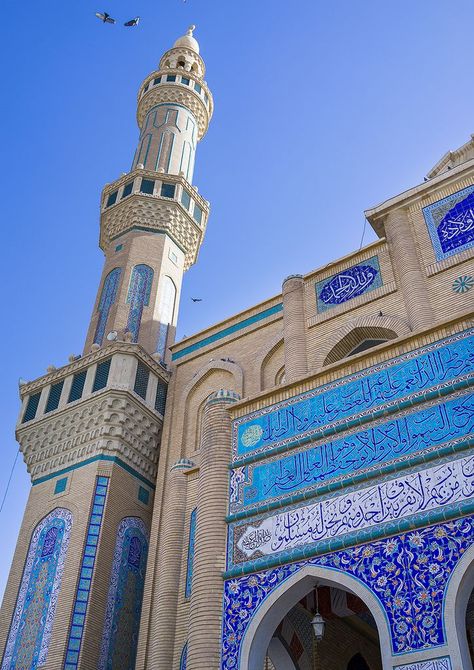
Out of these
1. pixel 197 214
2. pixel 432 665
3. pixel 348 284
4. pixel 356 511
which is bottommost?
pixel 432 665

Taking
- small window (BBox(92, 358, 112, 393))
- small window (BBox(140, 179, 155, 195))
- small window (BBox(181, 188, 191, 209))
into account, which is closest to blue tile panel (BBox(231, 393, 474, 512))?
small window (BBox(92, 358, 112, 393))

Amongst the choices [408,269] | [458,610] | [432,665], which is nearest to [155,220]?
[408,269]

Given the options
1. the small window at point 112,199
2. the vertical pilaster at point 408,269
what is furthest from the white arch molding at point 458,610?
the small window at point 112,199

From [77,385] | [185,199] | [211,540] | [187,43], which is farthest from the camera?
[187,43]

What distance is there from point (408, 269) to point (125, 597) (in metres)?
5.07

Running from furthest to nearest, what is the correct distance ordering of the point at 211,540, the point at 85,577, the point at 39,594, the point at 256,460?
the point at 39,594 → the point at 85,577 → the point at 256,460 → the point at 211,540

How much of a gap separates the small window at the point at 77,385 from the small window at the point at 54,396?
0.85ft

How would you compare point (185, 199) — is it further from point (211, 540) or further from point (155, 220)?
point (211, 540)

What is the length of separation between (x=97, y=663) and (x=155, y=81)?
39.4ft

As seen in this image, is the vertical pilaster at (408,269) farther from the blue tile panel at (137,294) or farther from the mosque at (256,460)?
the blue tile panel at (137,294)

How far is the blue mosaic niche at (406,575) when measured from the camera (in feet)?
14.8

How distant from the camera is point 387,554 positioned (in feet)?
16.1

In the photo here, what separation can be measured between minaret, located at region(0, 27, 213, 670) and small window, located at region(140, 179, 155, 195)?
33 millimetres

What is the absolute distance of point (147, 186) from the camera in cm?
1343
